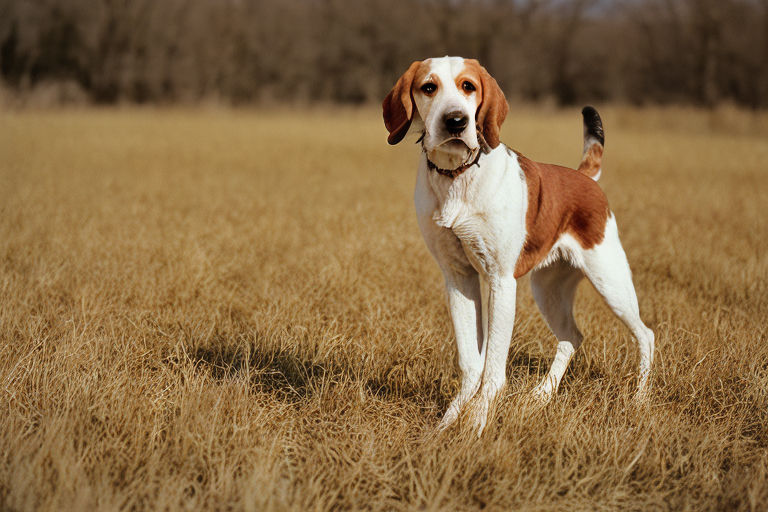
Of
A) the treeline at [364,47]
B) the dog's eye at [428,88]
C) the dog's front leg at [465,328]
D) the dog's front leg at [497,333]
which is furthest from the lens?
the treeline at [364,47]

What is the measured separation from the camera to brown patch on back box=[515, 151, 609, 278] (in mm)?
A: 2703

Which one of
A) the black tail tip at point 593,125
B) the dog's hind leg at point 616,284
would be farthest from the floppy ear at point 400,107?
the black tail tip at point 593,125

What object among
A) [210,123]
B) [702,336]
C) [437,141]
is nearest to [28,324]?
[437,141]

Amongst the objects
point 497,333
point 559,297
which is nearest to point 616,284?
point 559,297

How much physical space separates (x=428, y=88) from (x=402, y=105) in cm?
13

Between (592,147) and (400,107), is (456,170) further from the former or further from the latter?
(592,147)

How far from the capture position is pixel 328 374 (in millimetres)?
3078

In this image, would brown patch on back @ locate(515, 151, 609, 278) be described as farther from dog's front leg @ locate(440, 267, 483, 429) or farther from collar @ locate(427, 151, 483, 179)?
collar @ locate(427, 151, 483, 179)

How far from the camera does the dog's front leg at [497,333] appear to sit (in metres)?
2.58

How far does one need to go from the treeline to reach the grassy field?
26914 mm

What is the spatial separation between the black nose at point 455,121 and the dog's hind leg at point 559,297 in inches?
45.0

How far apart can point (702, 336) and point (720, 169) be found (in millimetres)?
8834

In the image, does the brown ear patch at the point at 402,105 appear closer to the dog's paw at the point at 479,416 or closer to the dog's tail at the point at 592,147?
the dog's paw at the point at 479,416

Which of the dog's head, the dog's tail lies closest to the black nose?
the dog's head
